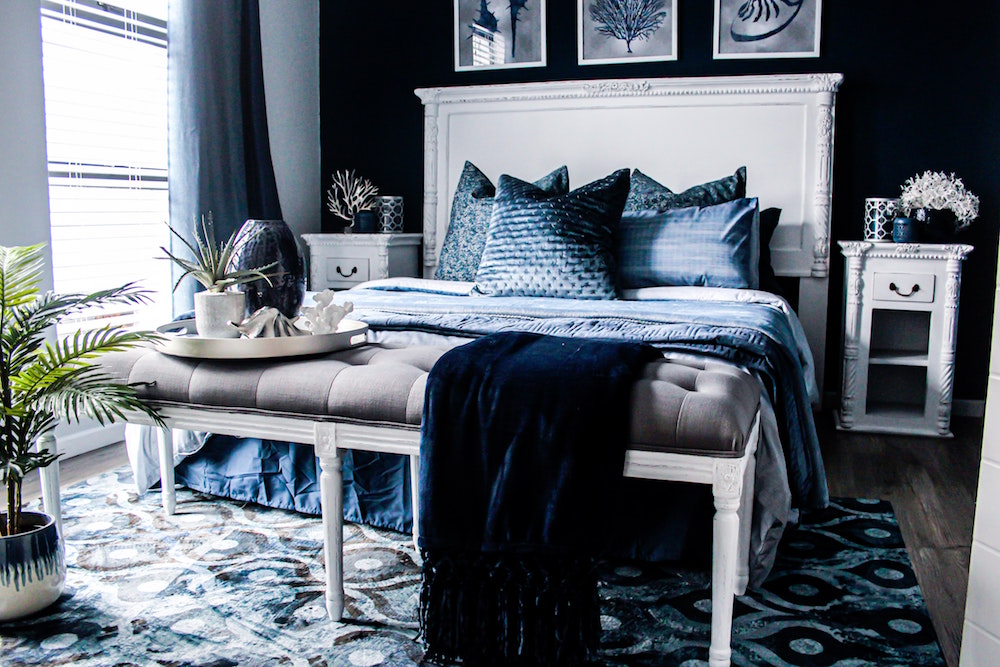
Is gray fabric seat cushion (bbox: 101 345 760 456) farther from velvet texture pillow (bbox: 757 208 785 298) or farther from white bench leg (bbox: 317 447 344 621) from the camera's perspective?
velvet texture pillow (bbox: 757 208 785 298)

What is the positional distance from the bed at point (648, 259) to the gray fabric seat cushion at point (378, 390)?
12.1 inches

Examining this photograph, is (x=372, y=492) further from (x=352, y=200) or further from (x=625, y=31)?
(x=625, y=31)

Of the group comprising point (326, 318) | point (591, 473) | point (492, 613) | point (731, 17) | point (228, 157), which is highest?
point (731, 17)

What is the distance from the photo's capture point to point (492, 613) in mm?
1618

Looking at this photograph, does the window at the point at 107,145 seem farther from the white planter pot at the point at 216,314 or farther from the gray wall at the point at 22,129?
the white planter pot at the point at 216,314

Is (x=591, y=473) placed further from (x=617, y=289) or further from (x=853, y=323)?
(x=853, y=323)

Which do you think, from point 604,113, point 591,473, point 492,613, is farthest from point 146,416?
point 604,113

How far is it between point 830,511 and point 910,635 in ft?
2.64

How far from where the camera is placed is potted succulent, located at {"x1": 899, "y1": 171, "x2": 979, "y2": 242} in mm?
3557

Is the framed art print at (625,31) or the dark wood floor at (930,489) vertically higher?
the framed art print at (625,31)

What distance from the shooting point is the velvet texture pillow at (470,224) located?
3.70 metres

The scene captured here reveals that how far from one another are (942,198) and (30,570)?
353cm

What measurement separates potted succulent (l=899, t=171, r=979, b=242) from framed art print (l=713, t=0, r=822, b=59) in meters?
0.81

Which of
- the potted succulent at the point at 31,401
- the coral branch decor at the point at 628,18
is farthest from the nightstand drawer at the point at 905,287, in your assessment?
the potted succulent at the point at 31,401
